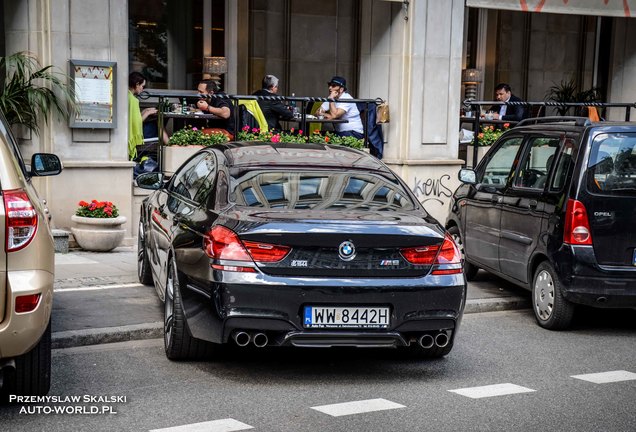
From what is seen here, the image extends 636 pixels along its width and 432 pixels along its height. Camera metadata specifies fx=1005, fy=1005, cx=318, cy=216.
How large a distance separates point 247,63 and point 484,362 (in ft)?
34.9

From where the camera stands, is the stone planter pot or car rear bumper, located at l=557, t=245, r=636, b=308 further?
the stone planter pot

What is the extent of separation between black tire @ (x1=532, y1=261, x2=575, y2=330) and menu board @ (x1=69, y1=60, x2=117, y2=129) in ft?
19.3

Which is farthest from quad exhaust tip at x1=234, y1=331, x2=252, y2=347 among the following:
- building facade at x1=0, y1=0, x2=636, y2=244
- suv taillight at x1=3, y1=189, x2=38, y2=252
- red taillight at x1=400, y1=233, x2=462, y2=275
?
building facade at x1=0, y1=0, x2=636, y2=244

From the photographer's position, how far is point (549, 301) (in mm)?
8781

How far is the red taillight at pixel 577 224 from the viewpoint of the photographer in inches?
330

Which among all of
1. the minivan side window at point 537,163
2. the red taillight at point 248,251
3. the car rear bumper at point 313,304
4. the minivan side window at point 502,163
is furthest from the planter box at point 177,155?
the red taillight at point 248,251

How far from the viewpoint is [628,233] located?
8391 millimetres

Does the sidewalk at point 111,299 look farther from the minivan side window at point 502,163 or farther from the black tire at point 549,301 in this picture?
the minivan side window at point 502,163

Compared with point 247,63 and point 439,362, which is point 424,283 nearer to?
point 439,362

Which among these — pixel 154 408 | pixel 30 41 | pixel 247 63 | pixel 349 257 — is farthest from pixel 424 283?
pixel 247 63

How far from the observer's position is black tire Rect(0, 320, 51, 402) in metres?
5.84

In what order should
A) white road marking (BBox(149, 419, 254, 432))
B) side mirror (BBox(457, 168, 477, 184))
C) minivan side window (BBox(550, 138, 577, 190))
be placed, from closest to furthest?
white road marking (BBox(149, 419, 254, 432)) → minivan side window (BBox(550, 138, 577, 190)) → side mirror (BBox(457, 168, 477, 184))

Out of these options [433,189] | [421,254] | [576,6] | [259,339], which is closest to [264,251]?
[259,339]

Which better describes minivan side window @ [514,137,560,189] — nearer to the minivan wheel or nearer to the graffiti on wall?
the minivan wheel
